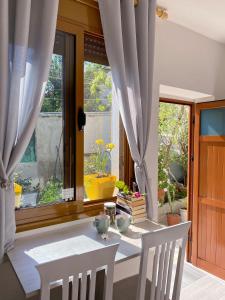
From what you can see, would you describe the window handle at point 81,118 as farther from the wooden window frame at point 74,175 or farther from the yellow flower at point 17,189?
the yellow flower at point 17,189

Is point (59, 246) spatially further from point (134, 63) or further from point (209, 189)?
point (209, 189)

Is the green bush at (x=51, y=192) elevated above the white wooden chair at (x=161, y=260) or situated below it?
above

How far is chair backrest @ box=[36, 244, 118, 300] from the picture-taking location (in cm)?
102

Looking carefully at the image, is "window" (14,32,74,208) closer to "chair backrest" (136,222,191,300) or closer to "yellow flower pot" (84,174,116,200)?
"yellow flower pot" (84,174,116,200)

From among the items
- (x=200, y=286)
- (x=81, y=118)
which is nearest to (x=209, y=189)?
(x=200, y=286)

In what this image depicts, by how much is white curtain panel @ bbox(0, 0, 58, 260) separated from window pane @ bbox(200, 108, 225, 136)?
1943 mm

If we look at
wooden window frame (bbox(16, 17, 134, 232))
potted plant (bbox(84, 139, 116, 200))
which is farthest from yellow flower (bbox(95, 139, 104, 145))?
wooden window frame (bbox(16, 17, 134, 232))

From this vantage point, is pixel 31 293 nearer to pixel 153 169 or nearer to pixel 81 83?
pixel 81 83

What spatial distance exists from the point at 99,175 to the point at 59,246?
28.8 inches

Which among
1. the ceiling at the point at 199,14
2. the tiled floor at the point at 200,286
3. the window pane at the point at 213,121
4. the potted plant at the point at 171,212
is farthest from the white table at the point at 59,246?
the potted plant at the point at 171,212

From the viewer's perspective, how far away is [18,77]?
4.74 ft

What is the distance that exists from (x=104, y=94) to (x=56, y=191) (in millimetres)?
908

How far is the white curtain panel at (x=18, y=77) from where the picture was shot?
1.38 m

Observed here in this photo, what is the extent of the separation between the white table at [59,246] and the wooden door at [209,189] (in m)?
1.21
